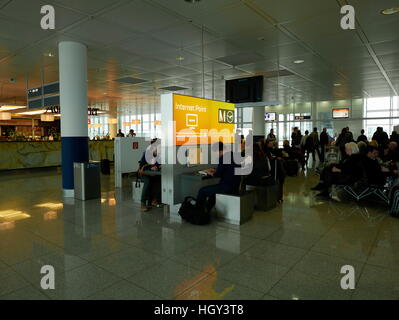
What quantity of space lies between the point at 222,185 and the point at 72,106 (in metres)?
3.83

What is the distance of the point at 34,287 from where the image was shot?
101 inches

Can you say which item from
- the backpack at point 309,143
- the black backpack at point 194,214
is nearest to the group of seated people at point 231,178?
the black backpack at point 194,214

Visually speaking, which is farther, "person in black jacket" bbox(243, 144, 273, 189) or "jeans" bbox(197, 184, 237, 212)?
"person in black jacket" bbox(243, 144, 273, 189)

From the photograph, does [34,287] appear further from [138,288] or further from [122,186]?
[122,186]

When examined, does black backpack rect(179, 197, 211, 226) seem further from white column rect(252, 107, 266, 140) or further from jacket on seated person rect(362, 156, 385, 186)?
white column rect(252, 107, 266, 140)

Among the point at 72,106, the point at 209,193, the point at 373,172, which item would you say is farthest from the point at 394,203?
the point at 72,106

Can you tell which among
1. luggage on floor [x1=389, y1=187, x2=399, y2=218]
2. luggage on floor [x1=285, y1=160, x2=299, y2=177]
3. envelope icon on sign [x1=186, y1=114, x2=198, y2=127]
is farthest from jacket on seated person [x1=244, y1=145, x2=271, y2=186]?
luggage on floor [x1=285, y1=160, x2=299, y2=177]

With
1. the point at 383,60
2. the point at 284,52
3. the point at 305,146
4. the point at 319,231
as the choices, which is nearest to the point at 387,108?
the point at 305,146

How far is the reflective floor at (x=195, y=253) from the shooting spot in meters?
2.55

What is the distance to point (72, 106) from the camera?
6.20 metres

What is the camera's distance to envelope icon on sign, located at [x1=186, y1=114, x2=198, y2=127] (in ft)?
17.5

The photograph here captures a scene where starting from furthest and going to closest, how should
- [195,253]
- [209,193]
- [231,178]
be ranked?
[209,193] < [231,178] < [195,253]

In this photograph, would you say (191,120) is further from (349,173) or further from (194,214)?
(349,173)

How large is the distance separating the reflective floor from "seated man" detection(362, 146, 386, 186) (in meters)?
0.50
